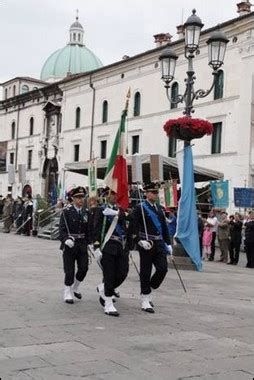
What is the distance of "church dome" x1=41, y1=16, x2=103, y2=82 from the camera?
59.0 metres

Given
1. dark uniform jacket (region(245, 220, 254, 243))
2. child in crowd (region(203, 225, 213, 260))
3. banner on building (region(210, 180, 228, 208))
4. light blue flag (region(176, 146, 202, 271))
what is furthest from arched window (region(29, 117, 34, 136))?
light blue flag (region(176, 146, 202, 271))

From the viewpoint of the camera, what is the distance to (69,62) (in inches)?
2324

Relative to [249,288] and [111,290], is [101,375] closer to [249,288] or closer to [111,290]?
[111,290]

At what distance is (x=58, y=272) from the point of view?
512 inches

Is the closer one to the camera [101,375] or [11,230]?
[101,375]

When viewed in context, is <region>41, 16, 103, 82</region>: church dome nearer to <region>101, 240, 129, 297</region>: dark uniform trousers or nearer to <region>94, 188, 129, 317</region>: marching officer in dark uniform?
<region>94, 188, 129, 317</region>: marching officer in dark uniform

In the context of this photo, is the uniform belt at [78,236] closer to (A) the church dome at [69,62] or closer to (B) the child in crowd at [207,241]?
(B) the child in crowd at [207,241]

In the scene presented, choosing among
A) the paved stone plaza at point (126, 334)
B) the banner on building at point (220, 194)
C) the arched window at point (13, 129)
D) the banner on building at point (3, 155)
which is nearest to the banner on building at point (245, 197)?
the banner on building at point (220, 194)

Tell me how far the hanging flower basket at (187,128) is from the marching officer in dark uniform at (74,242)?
5.69 metres

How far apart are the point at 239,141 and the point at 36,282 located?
22.3 meters

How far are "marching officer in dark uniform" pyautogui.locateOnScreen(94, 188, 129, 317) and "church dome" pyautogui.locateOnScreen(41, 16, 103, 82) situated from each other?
166 feet

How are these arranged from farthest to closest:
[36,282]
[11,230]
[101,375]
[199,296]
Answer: [11,230], [36,282], [199,296], [101,375]

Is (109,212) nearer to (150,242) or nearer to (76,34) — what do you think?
(150,242)

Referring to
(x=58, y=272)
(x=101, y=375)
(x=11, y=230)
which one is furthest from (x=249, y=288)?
(x=11, y=230)
